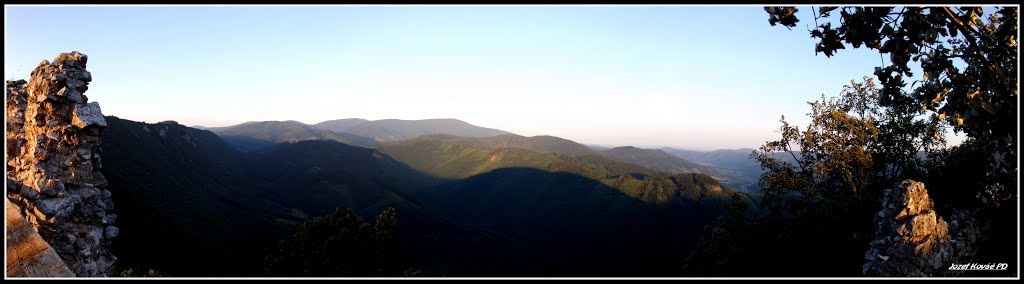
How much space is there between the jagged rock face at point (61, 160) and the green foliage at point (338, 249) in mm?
12111

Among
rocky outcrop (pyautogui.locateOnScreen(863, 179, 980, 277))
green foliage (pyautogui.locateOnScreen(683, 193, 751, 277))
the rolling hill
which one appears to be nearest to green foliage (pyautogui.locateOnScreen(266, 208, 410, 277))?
green foliage (pyautogui.locateOnScreen(683, 193, 751, 277))

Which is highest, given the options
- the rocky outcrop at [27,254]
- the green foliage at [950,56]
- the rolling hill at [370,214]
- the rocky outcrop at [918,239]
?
the green foliage at [950,56]

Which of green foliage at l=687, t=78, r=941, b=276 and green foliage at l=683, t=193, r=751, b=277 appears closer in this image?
green foliage at l=687, t=78, r=941, b=276

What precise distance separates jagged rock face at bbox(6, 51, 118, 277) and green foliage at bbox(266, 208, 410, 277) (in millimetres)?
12111

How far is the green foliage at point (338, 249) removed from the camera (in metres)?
21.3

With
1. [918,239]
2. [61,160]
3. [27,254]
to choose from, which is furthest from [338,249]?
[918,239]

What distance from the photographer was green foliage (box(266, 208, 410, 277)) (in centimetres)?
2133

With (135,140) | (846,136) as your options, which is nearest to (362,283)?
(846,136)

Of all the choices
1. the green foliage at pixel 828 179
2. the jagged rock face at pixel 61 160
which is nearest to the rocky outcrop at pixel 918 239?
the green foliage at pixel 828 179

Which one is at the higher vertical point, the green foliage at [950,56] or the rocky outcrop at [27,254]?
the green foliage at [950,56]

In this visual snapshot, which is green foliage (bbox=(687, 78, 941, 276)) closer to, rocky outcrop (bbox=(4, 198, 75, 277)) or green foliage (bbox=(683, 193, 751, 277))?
green foliage (bbox=(683, 193, 751, 277))

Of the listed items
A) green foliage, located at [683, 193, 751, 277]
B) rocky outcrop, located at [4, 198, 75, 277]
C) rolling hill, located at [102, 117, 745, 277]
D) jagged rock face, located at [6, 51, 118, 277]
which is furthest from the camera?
rolling hill, located at [102, 117, 745, 277]

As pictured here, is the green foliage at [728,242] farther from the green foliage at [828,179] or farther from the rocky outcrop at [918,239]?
the rocky outcrop at [918,239]
